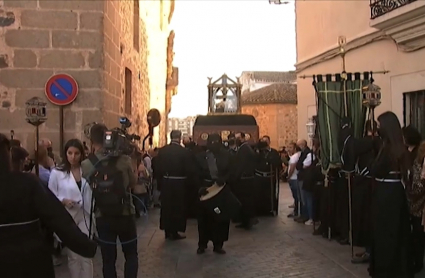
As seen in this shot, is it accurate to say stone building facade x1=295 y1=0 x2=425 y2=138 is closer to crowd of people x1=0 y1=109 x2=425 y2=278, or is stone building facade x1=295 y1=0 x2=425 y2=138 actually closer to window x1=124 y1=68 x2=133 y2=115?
crowd of people x1=0 y1=109 x2=425 y2=278

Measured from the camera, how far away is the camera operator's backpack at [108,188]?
16.9 feet

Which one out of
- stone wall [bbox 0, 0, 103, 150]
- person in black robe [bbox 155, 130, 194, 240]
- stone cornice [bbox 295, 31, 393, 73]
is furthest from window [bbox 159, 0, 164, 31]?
person in black robe [bbox 155, 130, 194, 240]

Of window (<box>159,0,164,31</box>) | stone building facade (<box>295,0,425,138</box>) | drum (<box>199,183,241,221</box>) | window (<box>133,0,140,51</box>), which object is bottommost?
drum (<box>199,183,241,221</box>)

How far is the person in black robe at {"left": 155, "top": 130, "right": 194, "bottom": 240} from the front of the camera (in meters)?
9.25

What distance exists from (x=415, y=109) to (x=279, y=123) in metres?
25.3

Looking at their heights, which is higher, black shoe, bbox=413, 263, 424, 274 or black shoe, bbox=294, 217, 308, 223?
black shoe, bbox=413, 263, 424, 274

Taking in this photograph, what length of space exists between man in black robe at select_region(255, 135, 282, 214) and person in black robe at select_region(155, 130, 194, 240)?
8.78ft

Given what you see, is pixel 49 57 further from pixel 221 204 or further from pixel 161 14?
pixel 161 14

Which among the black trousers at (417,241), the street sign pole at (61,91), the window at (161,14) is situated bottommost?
the black trousers at (417,241)

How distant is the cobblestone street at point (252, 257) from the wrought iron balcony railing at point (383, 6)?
4.51 meters

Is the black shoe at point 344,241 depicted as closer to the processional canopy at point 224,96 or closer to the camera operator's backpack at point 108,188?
the camera operator's backpack at point 108,188

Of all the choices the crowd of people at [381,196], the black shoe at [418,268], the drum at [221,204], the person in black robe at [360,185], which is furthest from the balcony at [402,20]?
the drum at [221,204]

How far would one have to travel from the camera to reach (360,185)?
7.48 meters

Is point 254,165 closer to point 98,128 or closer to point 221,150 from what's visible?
point 221,150
